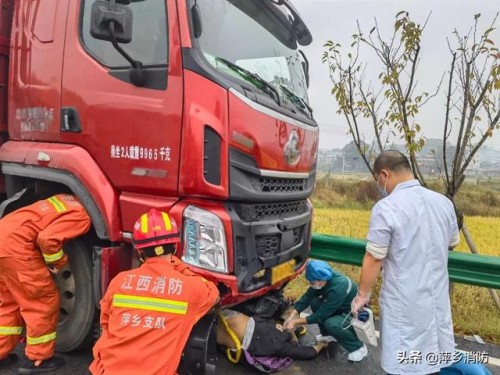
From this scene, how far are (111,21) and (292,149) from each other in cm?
137

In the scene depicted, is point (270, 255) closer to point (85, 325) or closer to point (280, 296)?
point (280, 296)

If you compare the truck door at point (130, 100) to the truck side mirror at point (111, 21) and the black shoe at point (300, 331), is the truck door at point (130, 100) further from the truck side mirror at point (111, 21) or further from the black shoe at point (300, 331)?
the black shoe at point (300, 331)

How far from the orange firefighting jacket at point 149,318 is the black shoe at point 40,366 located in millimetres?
741

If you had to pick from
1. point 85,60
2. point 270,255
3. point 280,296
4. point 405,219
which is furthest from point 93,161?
point 405,219

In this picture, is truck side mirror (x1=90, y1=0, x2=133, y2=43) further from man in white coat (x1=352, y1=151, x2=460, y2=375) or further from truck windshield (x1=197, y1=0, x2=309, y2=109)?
man in white coat (x1=352, y1=151, x2=460, y2=375)

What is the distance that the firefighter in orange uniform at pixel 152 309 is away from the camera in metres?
2.10

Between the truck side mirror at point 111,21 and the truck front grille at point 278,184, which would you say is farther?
the truck front grille at point 278,184

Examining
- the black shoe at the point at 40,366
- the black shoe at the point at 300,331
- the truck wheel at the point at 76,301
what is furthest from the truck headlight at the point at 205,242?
the black shoe at the point at 300,331

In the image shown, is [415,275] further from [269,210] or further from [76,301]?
[76,301]

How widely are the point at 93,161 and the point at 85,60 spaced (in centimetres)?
66

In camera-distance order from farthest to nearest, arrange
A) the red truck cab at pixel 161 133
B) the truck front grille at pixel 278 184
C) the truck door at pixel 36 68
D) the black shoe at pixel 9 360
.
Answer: the truck door at pixel 36 68 → the black shoe at pixel 9 360 → the truck front grille at pixel 278 184 → the red truck cab at pixel 161 133

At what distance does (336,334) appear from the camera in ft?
10.4

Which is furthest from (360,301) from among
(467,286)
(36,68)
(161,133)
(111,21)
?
(467,286)

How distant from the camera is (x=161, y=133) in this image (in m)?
2.53
